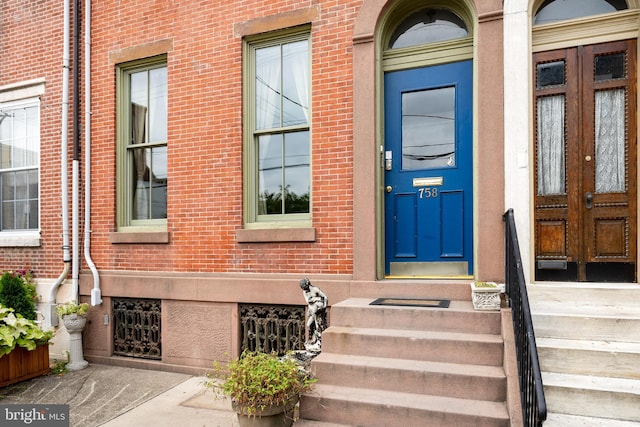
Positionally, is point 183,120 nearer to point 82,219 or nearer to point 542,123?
point 82,219

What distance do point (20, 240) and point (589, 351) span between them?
783cm

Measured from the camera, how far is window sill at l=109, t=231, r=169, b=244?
573 centimetres

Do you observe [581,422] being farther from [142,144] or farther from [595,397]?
[142,144]

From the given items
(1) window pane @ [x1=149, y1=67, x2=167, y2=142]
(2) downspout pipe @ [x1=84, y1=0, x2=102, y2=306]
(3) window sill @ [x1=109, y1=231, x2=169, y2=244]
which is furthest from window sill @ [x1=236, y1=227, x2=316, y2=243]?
(2) downspout pipe @ [x1=84, y1=0, x2=102, y2=306]

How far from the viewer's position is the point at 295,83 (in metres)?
5.39

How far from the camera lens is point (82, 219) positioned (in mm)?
6324

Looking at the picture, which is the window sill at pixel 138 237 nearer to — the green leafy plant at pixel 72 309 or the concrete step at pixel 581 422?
the green leafy plant at pixel 72 309

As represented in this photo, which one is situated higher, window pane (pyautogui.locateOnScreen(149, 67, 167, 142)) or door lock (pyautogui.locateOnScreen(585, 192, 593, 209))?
window pane (pyautogui.locateOnScreen(149, 67, 167, 142))

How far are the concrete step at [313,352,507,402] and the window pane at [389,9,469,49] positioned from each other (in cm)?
368

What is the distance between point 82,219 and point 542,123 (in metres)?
6.47


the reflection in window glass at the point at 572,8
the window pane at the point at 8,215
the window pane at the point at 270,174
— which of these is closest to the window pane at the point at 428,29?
the reflection in window glass at the point at 572,8

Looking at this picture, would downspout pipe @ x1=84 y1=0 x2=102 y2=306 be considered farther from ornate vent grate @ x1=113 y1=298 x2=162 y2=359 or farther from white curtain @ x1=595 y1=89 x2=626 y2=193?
white curtain @ x1=595 y1=89 x2=626 y2=193

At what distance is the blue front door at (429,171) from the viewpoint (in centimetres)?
469

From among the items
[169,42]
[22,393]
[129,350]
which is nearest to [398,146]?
[169,42]
